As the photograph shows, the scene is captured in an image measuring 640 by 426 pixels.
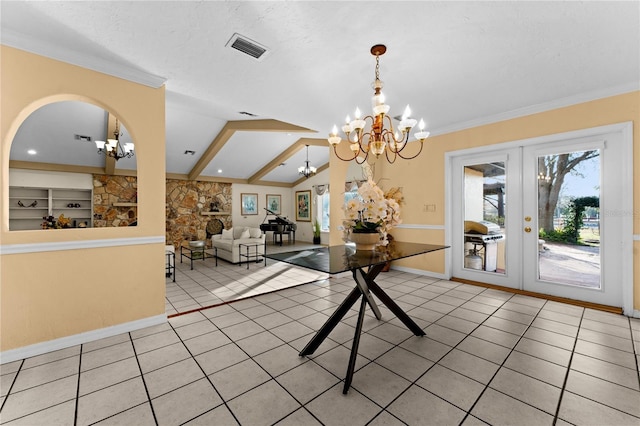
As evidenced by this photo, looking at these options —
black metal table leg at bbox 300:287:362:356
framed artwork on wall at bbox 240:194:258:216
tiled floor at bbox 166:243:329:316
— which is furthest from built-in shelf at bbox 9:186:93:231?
black metal table leg at bbox 300:287:362:356

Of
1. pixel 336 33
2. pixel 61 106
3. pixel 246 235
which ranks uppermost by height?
pixel 61 106

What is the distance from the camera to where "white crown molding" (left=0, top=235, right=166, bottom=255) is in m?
2.11

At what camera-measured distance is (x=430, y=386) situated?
174cm

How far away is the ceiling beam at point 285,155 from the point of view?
6855 mm

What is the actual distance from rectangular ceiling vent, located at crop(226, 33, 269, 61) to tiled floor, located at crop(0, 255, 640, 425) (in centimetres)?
250

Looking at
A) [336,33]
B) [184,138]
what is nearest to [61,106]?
[184,138]

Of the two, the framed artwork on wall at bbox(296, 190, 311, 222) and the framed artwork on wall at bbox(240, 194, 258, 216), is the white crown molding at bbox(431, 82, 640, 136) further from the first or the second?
the framed artwork on wall at bbox(240, 194, 258, 216)

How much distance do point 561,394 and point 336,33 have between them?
2867mm

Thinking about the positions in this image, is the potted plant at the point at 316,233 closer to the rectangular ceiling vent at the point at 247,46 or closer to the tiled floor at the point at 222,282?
the tiled floor at the point at 222,282

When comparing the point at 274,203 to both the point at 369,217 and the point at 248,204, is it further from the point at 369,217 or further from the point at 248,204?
the point at 369,217

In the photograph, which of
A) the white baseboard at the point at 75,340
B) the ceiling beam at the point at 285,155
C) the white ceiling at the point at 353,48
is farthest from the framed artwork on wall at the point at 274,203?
the white baseboard at the point at 75,340

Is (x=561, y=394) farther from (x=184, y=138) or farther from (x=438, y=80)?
(x=184, y=138)

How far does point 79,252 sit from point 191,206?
6709 mm

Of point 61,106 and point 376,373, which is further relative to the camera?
point 61,106
